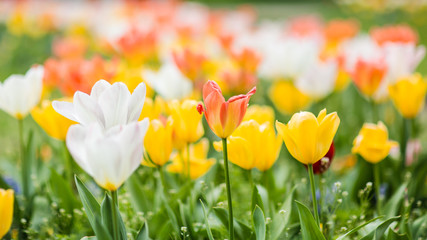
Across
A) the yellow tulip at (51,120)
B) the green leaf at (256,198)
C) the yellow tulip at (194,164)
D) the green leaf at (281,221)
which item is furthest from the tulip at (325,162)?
the yellow tulip at (51,120)

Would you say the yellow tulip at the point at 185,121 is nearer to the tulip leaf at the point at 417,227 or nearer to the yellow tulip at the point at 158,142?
the yellow tulip at the point at 158,142

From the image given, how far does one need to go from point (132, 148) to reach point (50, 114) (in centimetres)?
82

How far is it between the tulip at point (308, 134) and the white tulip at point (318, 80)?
48.0 inches

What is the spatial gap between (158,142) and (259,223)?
393 millimetres

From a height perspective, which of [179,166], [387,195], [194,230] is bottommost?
[387,195]

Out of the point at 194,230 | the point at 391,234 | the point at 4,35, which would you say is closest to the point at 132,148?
the point at 194,230

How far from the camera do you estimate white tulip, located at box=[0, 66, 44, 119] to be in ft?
6.05

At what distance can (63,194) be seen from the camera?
6.37 ft

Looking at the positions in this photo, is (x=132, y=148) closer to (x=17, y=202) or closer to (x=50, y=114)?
(x=50, y=114)

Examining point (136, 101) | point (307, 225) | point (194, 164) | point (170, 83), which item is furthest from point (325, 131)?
point (170, 83)

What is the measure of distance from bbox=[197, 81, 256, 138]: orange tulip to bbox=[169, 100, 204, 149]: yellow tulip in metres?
0.32

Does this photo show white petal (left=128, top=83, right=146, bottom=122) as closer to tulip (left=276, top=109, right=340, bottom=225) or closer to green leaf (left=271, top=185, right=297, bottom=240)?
tulip (left=276, top=109, right=340, bottom=225)

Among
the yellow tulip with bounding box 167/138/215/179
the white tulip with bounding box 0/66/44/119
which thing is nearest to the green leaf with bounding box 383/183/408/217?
the yellow tulip with bounding box 167/138/215/179

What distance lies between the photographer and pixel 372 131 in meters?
1.69
